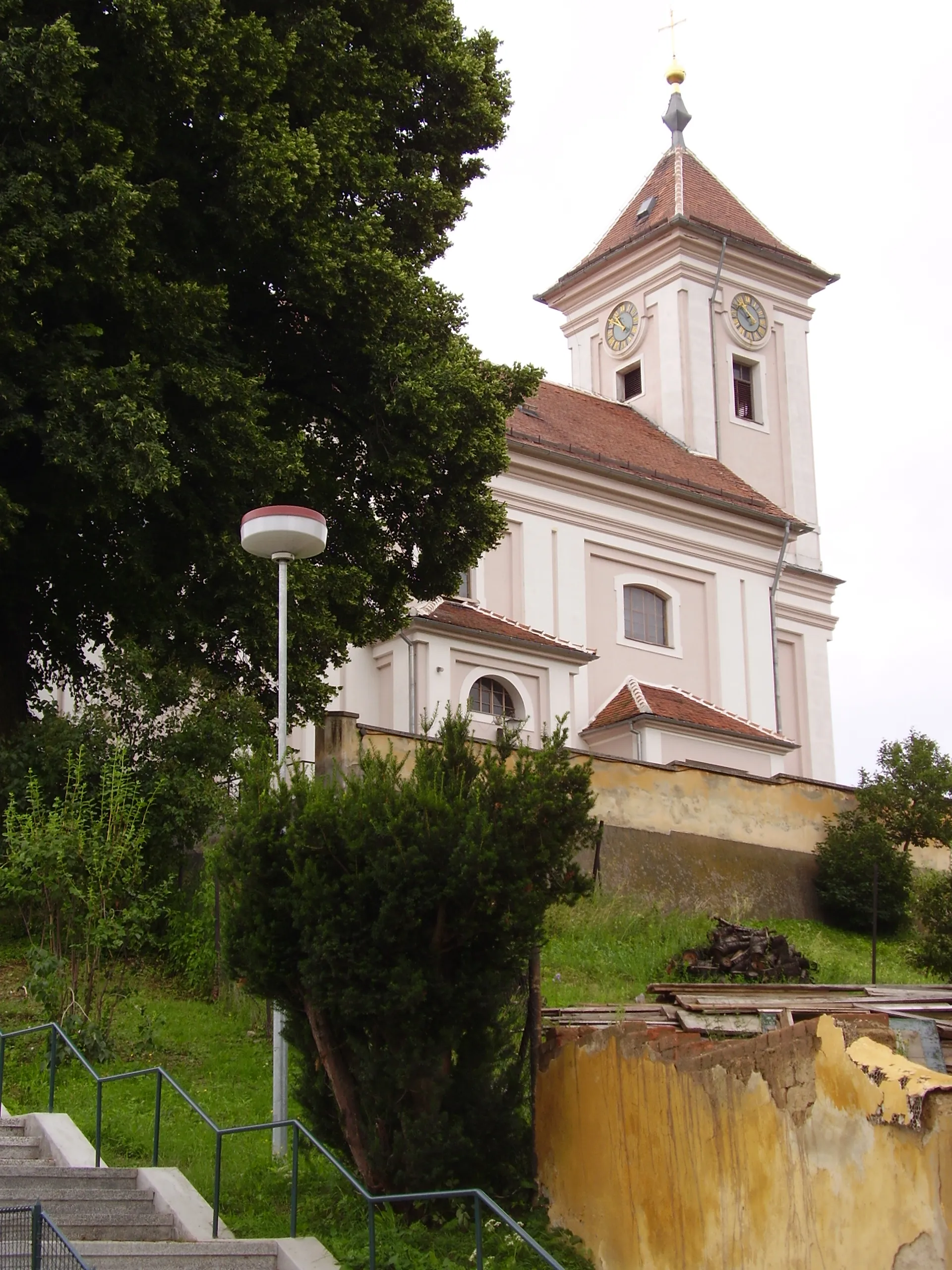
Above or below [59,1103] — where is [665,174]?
above

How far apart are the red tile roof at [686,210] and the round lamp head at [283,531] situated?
1303 inches

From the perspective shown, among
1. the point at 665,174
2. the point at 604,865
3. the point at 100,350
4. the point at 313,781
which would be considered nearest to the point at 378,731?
the point at 604,865

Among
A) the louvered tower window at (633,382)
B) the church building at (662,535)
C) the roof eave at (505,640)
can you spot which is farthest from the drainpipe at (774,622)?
the roof eave at (505,640)

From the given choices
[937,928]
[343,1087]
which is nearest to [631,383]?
[937,928]

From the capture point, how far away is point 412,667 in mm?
31812

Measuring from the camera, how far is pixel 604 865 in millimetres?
24250

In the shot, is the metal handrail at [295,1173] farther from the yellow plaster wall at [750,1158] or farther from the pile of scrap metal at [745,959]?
the pile of scrap metal at [745,959]

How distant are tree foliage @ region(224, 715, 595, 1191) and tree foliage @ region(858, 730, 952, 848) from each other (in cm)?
1602

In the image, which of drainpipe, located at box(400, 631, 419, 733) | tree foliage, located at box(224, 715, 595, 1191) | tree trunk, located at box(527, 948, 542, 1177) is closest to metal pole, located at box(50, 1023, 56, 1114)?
tree foliage, located at box(224, 715, 595, 1191)

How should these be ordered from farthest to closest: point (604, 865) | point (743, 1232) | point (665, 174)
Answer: point (665, 174) < point (604, 865) < point (743, 1232)

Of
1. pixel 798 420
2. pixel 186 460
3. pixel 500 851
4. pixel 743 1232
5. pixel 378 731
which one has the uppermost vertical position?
pixel 798 420

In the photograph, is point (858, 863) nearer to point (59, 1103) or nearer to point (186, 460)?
point (186, 460)

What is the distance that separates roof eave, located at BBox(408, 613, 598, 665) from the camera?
31.9 m

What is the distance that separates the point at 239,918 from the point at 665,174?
1585 inches
